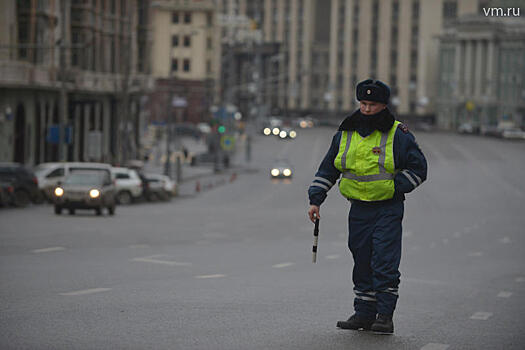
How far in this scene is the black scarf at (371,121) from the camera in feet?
29.8

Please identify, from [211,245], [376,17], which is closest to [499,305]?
[211,245]

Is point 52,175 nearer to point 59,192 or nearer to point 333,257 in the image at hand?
point 59,192

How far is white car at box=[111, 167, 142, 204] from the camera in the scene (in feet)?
165

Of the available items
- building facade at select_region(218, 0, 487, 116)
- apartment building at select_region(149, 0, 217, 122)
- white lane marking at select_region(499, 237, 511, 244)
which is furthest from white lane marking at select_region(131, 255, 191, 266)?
building facade at select_region(218, 0, 487, 116)

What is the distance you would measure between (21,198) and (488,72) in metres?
126

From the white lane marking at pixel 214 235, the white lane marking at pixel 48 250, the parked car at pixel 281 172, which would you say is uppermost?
the white lane marking at pixel 48 250

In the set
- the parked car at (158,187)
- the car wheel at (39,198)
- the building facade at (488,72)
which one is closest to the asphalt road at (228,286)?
the car wheel at (39,198)

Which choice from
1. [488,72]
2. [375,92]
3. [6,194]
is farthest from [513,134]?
[375,92]

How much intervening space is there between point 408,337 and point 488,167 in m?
83.9

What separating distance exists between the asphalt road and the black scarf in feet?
5.24

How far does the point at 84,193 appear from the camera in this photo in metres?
33.8

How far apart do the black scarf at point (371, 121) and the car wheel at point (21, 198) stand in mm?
32284

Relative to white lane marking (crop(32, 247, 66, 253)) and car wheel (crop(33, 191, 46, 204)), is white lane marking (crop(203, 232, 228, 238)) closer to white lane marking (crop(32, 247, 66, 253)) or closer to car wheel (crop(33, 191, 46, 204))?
white lane marking (crop(32, 247, 66, 253))

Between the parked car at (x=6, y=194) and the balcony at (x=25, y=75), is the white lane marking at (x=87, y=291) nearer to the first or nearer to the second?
the parked car at (x=6, y=194)
